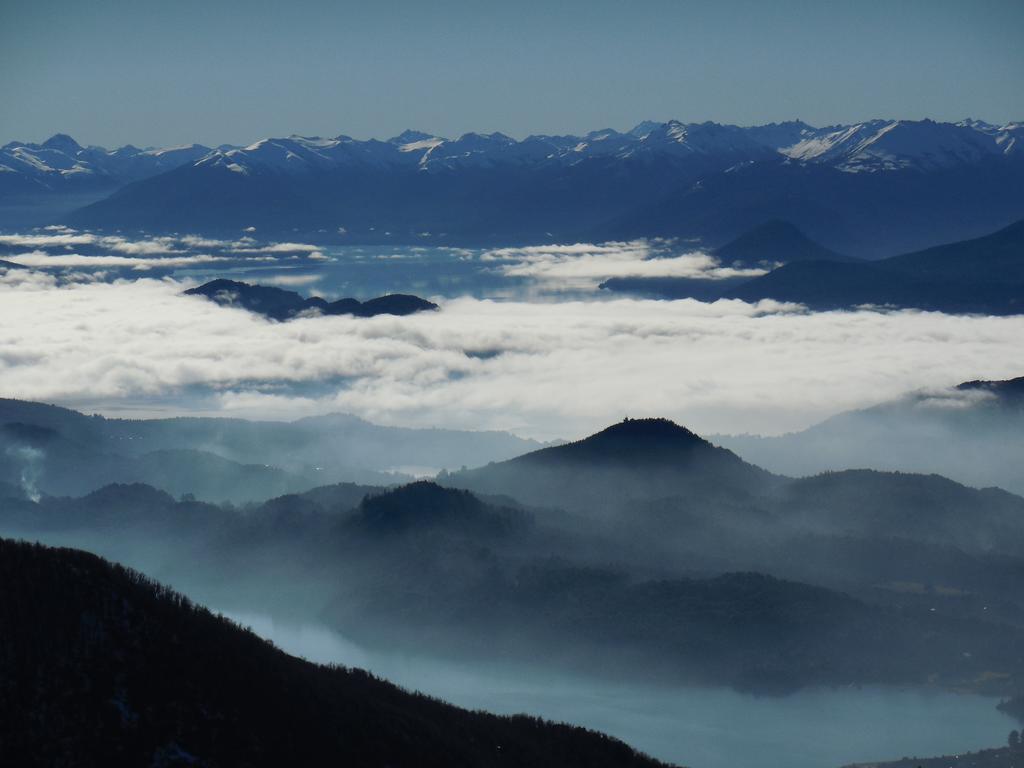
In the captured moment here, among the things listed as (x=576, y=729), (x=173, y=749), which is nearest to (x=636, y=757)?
(x=576, y=729)

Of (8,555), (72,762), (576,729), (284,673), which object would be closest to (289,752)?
(284,673)

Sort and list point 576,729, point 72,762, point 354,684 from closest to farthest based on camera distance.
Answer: point 72,762 → point 354,684 → point 576,729

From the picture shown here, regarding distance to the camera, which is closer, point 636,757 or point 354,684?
point 354,684

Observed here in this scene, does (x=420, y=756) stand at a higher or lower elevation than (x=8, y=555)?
lower

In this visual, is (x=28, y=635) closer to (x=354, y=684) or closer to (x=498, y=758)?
(x=354, y=684)

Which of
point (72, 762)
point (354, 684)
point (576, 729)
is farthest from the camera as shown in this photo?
point (576, 729)

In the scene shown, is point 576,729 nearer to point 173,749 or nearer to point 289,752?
point 289,752
